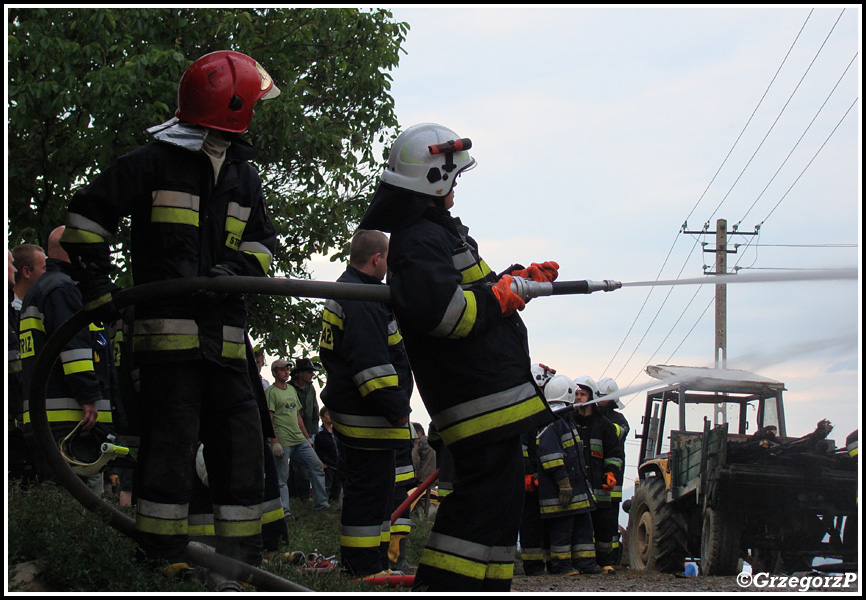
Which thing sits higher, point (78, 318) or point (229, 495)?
point (78, 318)

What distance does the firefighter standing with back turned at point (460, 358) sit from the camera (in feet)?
12.5

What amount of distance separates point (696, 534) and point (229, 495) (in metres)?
7.77

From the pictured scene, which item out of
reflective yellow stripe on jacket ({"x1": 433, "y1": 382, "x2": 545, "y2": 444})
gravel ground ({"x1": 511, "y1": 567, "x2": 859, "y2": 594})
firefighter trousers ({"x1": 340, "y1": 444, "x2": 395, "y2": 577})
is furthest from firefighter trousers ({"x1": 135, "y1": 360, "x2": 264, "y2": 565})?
gravel ground ({"x1": 511, "y1": 567, "x2": 859, "y2": 594})

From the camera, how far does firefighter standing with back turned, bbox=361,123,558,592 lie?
3811 mm

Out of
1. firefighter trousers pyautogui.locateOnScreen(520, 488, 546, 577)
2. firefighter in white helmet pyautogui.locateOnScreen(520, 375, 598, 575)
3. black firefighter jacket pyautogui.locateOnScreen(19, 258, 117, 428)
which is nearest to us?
black firefighter jacket pyautogui.locateOnScreen(19, 258, 117, 428)

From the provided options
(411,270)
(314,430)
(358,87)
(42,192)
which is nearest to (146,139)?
(42,192)

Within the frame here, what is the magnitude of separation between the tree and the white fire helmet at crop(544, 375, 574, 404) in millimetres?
4106

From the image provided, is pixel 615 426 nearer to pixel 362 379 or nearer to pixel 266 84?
pixel 362 379

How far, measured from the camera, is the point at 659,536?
10641mm

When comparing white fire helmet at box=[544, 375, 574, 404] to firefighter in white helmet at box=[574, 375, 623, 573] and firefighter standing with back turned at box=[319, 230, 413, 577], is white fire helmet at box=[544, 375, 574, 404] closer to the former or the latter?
firefighter in white helmet at box=[574, 375, 623, 573]

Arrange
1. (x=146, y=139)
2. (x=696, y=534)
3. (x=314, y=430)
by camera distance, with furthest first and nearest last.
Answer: (x=314, y=430)
(x=146, y=139)
(x=696, y=534)

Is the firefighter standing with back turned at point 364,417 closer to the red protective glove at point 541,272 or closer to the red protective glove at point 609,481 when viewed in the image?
the red protective glove at point 541,272

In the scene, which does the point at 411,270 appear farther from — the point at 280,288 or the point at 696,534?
the point at 696,534

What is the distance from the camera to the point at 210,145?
418 cm
